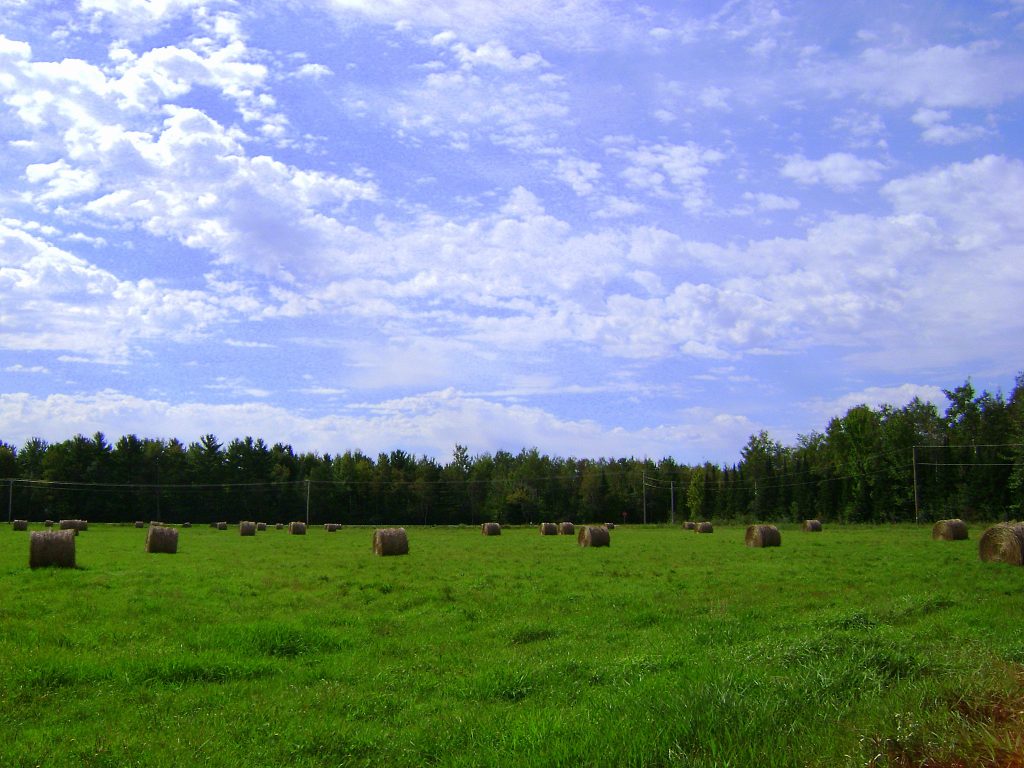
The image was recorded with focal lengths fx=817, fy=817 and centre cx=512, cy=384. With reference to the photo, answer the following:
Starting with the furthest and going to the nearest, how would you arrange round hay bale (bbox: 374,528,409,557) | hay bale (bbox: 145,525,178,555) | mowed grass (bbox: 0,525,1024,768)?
hay bale (bbox: 145,525,178,555) < round hay bale (bbox: 374,528,409,557) < mowed grass (bbox: 0,525,1024,768)

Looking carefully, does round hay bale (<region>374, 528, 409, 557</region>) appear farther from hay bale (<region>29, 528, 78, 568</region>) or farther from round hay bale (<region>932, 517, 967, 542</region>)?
round hay bale (<region>932, 517, 967, 542</region>)

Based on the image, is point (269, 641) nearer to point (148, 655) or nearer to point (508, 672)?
point (148, 655)

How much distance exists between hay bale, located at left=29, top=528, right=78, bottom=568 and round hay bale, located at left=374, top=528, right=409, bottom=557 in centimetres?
1132

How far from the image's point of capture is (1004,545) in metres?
24.3

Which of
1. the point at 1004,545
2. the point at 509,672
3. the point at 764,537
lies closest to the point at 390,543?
the point at 764,537

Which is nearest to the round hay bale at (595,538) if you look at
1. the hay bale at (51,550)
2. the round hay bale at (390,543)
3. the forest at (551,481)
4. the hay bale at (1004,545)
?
the round hay bale at (390,543)

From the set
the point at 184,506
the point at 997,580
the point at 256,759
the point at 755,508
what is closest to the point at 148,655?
the point at 256,759

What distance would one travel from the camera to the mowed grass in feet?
21.7

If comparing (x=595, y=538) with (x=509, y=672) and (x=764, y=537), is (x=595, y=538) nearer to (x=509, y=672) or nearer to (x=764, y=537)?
(x=764, y=537)

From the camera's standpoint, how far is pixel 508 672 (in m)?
10.1

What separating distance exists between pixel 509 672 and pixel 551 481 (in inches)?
4975

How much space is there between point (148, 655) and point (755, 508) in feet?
347

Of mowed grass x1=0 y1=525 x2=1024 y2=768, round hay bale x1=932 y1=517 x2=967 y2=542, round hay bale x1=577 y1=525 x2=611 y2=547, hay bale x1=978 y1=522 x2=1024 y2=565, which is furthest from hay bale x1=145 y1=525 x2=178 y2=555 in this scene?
round hay bale x1=932 y1=517 x2=967 y2=542

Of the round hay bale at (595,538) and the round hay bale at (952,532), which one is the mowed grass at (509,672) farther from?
the round hay bale at (952,532)
